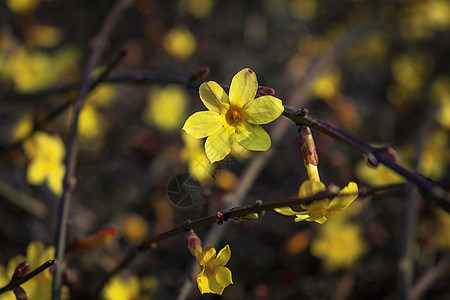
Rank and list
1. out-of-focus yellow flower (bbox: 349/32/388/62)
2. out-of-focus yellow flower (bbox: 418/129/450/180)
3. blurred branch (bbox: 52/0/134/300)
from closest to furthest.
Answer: blurred branch (bbox: 52/0/134/300)
out-of-focus yellow flower (bbox: 418/129/450/180)
out-of-focus yellow flower (bbox: 349/32/388/62)

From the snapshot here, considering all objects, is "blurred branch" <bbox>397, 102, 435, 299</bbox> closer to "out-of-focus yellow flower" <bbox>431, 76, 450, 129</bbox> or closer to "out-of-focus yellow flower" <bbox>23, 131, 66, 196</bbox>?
"out-of-focus yellow flower" <bbox>431, 76, 450, 129</bbox>

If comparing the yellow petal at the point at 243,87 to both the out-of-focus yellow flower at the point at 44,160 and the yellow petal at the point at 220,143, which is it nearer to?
the yellow petal at the point at 220,143

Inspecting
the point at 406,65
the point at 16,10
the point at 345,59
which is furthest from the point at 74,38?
the point at 406,65

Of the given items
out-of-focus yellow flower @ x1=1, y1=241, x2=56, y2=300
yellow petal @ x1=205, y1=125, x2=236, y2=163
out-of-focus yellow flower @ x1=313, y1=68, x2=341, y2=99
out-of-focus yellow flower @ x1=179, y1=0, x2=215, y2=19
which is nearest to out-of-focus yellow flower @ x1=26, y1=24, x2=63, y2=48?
out-of-focus yellow flower @ x1=179, y1=0, x2=215, y2=19

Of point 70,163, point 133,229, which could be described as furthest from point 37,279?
point 133,229

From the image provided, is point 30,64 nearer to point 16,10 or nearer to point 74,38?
point 16,10

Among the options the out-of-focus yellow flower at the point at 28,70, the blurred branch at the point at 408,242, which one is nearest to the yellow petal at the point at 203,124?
the blurred branch at the point at 408,242
